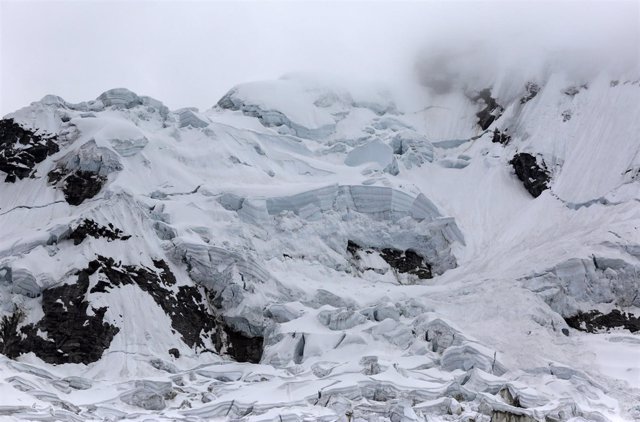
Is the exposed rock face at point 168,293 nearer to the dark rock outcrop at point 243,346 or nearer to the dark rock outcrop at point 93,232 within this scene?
the dark rock outcrop at point 243,346

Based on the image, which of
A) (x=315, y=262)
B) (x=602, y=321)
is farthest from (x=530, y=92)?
(x=315, y=262)

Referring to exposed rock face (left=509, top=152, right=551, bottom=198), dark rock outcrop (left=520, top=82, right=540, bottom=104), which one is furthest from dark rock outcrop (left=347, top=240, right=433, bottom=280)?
dark rock outcrop (left=520, top=82, right=540, bottom=104)

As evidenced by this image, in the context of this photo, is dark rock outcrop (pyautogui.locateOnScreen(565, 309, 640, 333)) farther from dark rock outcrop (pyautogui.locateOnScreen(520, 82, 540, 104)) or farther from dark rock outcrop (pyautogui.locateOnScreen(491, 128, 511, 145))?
dark rock outcrop (pyautogui.locateOnScreen(520, 82, 540, 104))

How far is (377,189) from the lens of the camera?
5503 centimetres

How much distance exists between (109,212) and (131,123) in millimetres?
11569

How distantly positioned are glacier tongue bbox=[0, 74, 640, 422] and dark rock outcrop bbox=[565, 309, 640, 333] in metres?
0.11

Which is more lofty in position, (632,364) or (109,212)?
(109,212)

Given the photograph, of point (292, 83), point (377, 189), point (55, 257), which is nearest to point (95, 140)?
point (55, 257)

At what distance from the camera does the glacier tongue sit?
37.4 m

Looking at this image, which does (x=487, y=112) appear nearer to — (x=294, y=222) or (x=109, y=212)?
(x=294, y=222)

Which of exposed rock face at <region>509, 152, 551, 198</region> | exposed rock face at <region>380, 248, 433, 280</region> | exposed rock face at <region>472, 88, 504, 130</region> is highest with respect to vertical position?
exposed rock face at <region>472, 88, 504, 130</region>

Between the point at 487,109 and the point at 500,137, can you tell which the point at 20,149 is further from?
the point at 487,109

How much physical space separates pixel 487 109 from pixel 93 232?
36.9 metres

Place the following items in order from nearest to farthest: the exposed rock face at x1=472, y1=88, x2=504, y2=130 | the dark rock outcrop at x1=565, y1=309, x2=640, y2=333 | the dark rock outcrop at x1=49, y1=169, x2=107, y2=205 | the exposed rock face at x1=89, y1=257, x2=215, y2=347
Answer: the exposed rock face at x1=89, y1=257, x2=215, y2=347 < the dark rock outcrop at x1=565, y1=309, x2=640, y2=333 < the dark rock outcrop at x1=49, y1=169, x2=107, y2=205 < the exposed rock face at x1=472, y1=88, x2=504, y2=130
